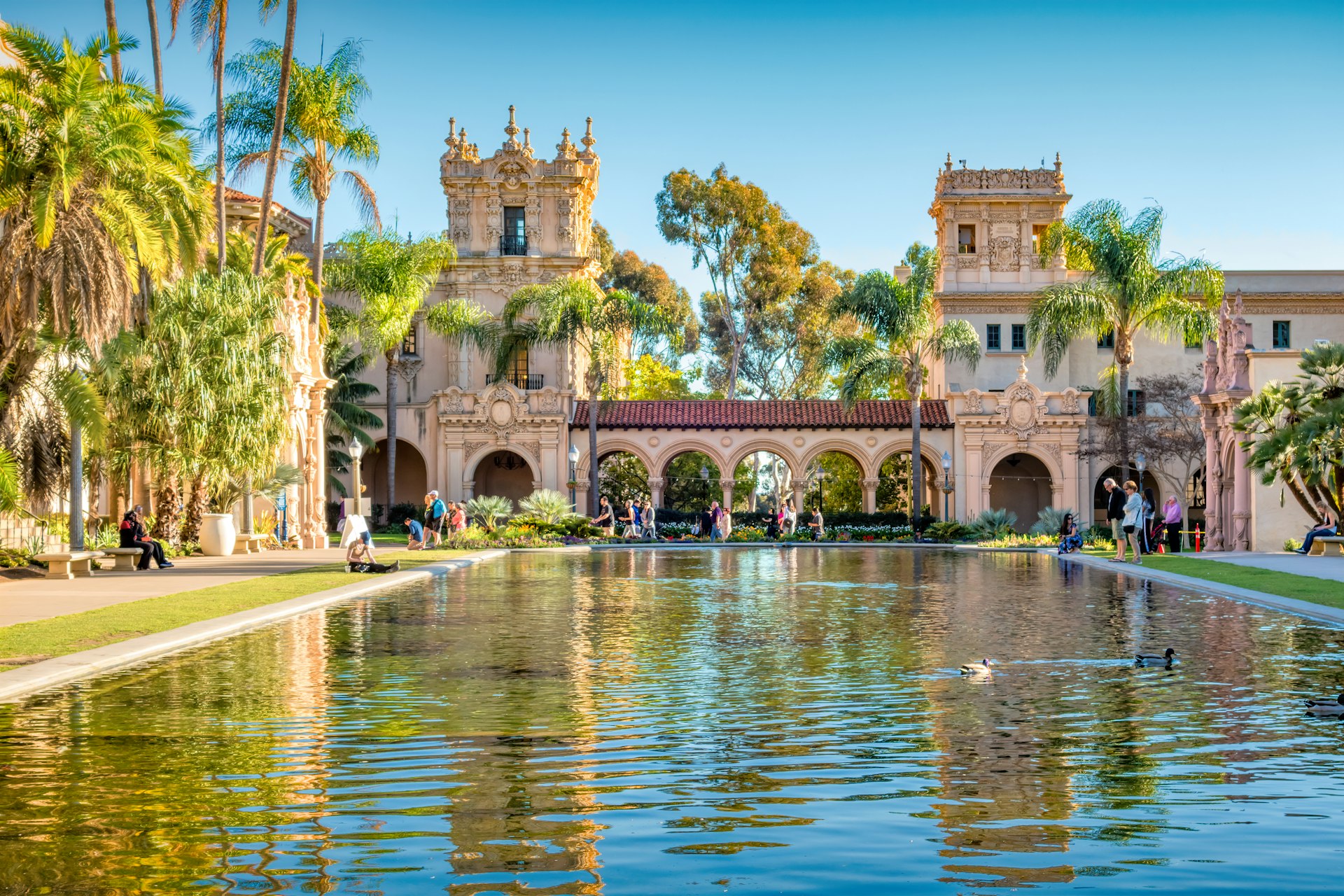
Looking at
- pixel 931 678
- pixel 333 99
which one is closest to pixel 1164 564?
pixel 931 678

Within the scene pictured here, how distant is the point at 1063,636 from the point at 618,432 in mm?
38063

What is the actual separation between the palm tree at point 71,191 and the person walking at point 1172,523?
936 inches

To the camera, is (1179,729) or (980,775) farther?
(1179,729)

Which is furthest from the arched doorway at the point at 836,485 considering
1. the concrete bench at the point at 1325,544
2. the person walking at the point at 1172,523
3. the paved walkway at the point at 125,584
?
the paved walkway at the point at 125,584

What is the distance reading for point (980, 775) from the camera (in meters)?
7.38

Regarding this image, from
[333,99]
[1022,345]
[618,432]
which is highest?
[333,99]

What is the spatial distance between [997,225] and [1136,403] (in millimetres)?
9646

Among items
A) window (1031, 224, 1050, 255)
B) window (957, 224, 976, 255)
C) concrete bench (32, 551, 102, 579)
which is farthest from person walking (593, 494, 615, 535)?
window (1031, 224, 1050, 255)

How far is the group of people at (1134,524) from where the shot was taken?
27891 millimetres

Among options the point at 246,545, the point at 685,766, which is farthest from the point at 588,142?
the point at 685,766

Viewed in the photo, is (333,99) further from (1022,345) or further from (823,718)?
(823,718)

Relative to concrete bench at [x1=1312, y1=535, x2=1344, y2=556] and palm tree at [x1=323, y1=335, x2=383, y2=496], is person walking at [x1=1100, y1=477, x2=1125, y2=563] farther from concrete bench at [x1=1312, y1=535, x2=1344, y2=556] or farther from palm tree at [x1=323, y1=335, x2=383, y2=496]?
palm tree at [x1=323, y1=335, x2=383, y2=496]

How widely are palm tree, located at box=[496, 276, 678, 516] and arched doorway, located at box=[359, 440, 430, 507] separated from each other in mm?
7994

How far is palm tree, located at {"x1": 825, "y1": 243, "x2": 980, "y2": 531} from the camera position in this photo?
4588cm
